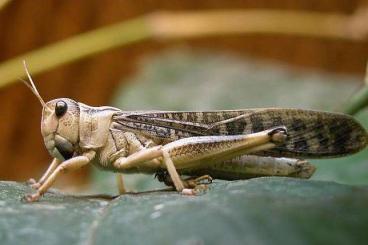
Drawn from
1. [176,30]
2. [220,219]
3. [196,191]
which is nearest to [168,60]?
[176,30]

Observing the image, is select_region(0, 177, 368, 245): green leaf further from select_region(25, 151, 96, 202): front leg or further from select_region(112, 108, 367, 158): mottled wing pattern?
select_region(112, 108, 367, 158): mottled wing pattern

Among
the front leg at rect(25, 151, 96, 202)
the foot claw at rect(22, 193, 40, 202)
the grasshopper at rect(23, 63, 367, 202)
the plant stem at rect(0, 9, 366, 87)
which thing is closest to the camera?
the foot claw at rect(22, 193, 40, 202)

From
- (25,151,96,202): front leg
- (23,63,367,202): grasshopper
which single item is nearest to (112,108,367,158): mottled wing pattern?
(23,63,367,202): grasshopper

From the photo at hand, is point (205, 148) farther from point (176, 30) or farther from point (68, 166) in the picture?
point (176, 30)

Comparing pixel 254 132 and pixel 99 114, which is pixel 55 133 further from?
pixel 254 132

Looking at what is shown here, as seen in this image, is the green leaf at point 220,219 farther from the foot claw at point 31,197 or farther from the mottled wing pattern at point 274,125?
the mottled wing pattern at point 274,125

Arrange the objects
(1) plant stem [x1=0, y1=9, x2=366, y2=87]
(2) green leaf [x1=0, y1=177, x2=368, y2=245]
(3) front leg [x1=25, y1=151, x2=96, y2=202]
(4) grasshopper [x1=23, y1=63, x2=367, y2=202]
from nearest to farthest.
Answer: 1. (2) green leaf [x1=0, y1=177, x2=368, y2=245]
2. (3) front leg [x1=25, y1=151, x2=96, y2=202]
3. (4) grasshopper [x1=23, y1=63, x2=367, y2=202]
4. (1) plant stem [x1=0, y1=9, x2=366, y2=87]

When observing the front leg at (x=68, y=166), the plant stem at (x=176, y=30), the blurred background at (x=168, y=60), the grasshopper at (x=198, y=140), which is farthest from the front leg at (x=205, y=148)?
the plant stem at (x=176, y=30)
